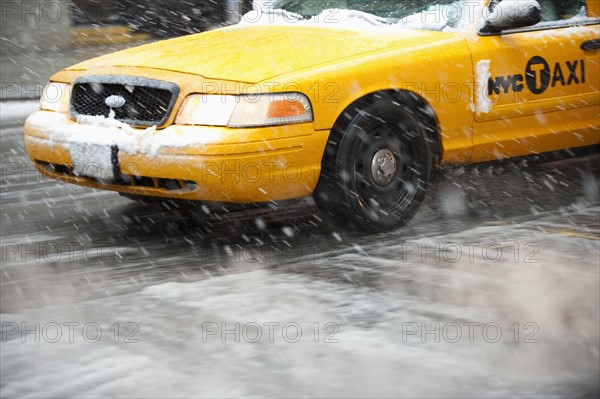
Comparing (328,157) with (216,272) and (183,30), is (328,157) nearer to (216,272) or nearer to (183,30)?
(216,272)

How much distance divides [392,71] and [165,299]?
202 cm

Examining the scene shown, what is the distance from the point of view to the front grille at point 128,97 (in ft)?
20.1

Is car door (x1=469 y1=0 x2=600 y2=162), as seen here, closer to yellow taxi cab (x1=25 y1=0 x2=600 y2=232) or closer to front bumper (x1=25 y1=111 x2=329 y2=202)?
yellow taxi cab (x1=25 y1=0 x2=600 y2=232)

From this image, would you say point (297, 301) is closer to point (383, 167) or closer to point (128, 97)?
point (383, 167)

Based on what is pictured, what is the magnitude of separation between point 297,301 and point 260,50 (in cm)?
184

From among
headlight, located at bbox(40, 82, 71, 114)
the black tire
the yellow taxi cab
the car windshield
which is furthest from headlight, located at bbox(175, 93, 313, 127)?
the car windshield

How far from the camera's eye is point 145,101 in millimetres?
6207

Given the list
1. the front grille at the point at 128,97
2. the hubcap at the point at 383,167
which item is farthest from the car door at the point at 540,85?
the front grille at the point at 128,97

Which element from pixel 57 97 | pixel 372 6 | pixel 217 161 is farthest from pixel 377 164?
pixel 57 97

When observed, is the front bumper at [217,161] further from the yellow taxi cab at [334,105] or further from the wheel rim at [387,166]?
the wheel rim at [387,166]

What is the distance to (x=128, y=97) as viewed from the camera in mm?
6285

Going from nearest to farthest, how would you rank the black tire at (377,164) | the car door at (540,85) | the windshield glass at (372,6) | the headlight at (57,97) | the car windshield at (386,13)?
the black tire at (377,164) → the headlight at (57,97) → the car door at (540,85) → the car windshield at (386,13) → the windshield glass at (372,6)

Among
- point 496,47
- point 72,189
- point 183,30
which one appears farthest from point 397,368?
point 183,30

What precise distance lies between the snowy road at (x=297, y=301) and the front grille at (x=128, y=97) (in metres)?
0.73
